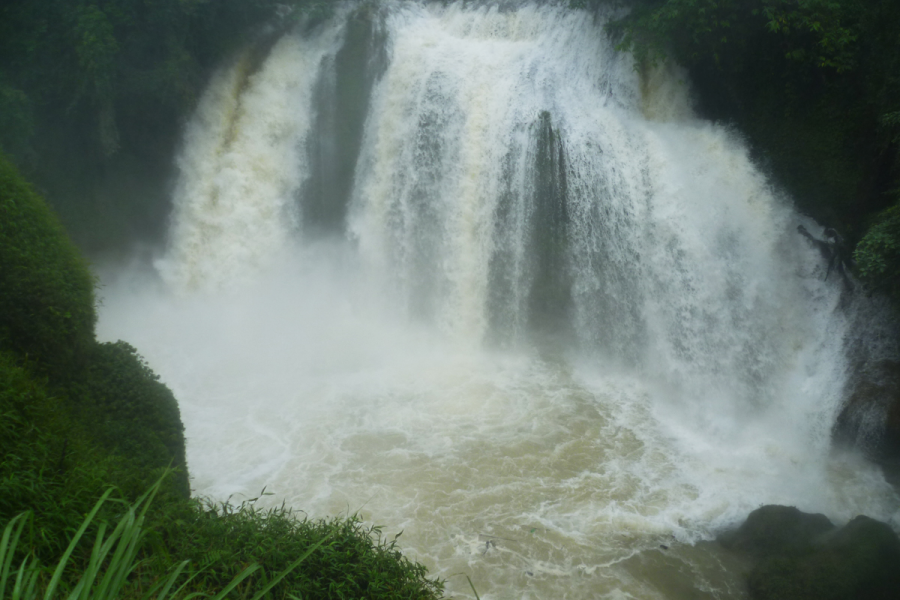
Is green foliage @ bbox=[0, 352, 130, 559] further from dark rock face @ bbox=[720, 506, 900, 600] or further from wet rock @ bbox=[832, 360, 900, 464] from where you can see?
wet rock @ bbox=[832, 360, 900, 464]

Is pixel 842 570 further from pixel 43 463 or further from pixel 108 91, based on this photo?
pixel 108 91

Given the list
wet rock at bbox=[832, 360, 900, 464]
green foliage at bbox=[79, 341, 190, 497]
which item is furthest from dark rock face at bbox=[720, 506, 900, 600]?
green foliage at bbox=[79, 341, 190, 497]

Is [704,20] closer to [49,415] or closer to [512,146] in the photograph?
[512,146]

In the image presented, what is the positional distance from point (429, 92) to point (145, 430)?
348 inches

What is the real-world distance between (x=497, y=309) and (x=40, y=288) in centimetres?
794

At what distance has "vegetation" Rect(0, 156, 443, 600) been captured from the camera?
277 cm

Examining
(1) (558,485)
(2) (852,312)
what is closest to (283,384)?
(1) (558,485)

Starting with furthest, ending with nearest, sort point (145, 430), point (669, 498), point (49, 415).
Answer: point (669, 498) < point (145, 430) < point (49, 415)

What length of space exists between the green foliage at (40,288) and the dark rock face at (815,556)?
26.3 feet

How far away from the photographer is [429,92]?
12.4m

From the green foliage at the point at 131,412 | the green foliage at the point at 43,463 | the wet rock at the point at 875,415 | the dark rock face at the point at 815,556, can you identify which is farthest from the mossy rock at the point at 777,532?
the green foliage at the point at 43,463

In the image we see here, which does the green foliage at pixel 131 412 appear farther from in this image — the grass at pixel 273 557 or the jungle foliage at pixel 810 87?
the jungle foliage at pixel 810 87

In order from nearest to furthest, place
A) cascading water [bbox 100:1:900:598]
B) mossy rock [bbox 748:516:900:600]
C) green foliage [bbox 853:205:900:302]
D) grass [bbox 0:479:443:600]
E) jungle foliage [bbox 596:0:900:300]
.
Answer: grass [bbox 0:479:443:600] < mossy rock [bbox 748:516:900:600] < cascading water [bbox 100:1:900:598] < green foliage [bbox 853:205:900:302] < jungle foliage [bbox 596:0:900:300]

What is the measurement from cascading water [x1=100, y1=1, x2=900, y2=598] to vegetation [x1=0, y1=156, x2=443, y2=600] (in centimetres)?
234
